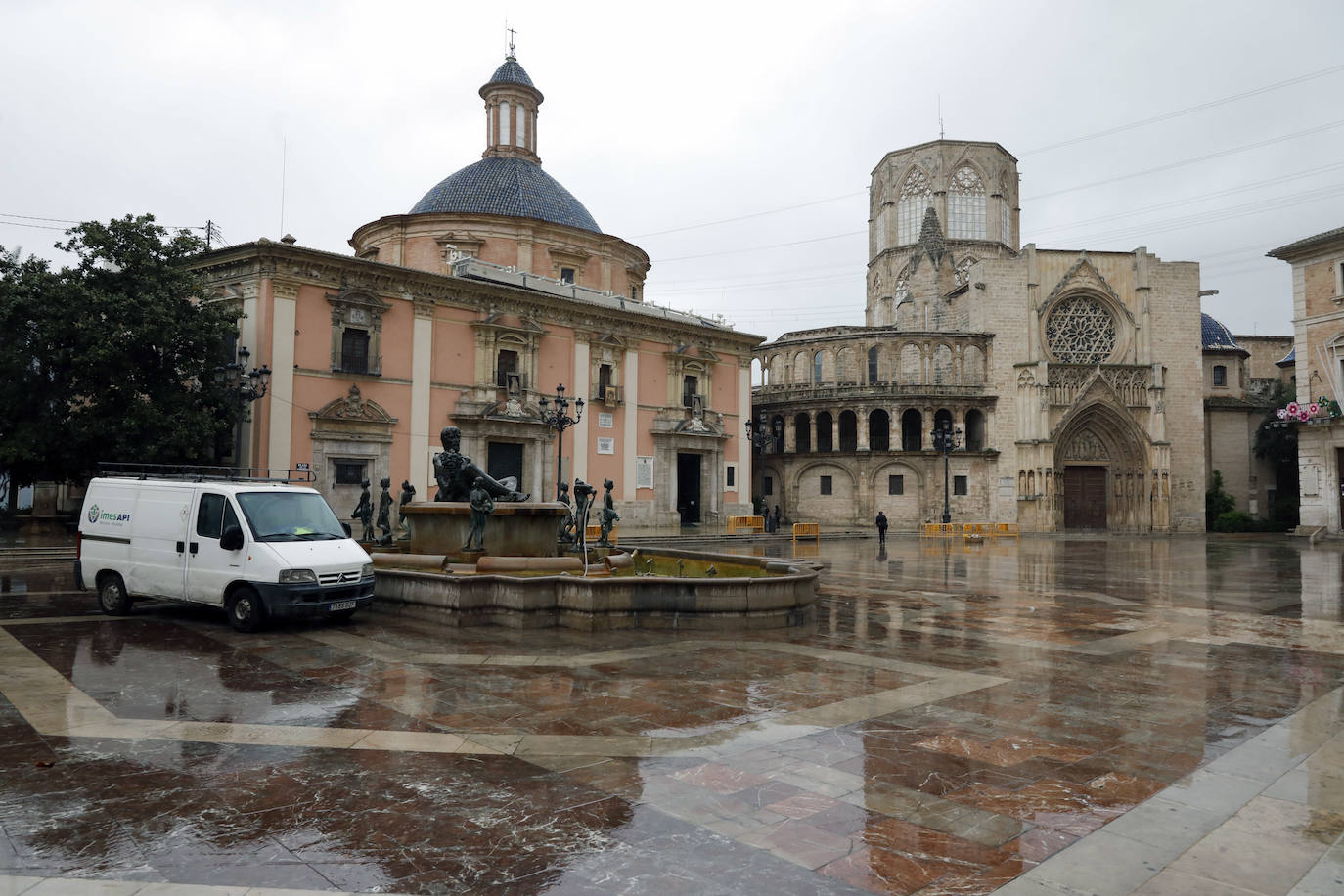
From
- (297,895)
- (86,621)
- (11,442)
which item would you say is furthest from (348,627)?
(11,442)

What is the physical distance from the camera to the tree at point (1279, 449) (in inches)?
1721

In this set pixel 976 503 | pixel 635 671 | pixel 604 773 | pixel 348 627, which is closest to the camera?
pixel 604 773

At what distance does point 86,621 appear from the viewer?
32.7 ft

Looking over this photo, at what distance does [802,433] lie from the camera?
146ft

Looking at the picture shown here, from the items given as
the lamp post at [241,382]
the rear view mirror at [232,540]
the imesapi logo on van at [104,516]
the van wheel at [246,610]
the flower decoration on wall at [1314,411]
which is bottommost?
the van wheel at [246,610]

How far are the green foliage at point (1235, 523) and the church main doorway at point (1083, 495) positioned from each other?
5940 mm

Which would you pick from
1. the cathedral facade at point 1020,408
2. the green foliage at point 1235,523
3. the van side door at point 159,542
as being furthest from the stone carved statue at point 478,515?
the green foliage at point 1235,523

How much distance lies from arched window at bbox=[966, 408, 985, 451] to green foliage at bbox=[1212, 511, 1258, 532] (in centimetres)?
1302

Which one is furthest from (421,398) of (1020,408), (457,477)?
(1020,408)

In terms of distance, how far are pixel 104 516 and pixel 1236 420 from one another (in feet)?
180

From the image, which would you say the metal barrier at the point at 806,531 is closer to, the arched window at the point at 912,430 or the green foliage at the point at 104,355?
the arched window at the point at 912,430

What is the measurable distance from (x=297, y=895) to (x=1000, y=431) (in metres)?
42.7

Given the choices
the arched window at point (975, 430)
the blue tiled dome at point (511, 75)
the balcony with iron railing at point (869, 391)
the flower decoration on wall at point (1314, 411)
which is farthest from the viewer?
the arched window at point (975, 430)

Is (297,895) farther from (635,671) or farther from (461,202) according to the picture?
(461,202)
